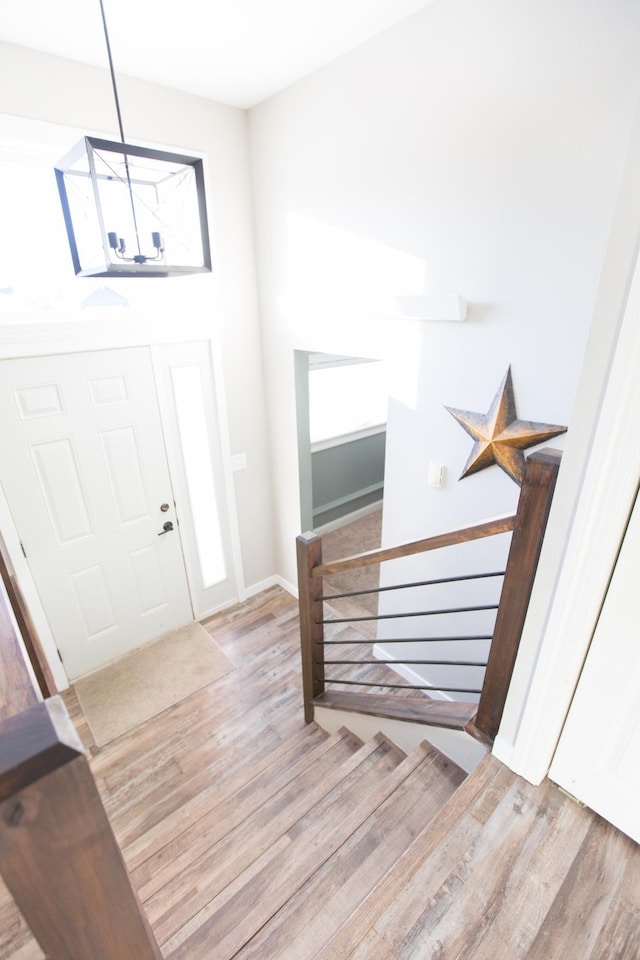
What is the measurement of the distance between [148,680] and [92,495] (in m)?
1.30

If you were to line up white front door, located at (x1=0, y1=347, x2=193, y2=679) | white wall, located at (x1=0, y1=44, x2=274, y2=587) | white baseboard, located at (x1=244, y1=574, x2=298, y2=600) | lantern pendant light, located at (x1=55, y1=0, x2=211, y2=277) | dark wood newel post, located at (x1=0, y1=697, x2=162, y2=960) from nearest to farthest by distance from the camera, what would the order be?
dark wood newel post, located at (x1=0, y1=697, x2=162, y2=960), lantern pendant light, located at (x1=55, y1=0, x2=211, y2=277), white wall, located at (x1=0, y1=44, x2=274, y2=587), white front door, located at (x1=0, y1=347, x2=193, y2=679), white baseboard, located at (x1=244, y1=574, x2=298, y2=600)

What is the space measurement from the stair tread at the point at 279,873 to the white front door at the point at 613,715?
0.70m

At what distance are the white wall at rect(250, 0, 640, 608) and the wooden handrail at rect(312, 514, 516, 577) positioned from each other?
0.71 metres

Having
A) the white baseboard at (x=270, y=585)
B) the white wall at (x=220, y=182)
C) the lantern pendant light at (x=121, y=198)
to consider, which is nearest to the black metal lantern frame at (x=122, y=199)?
the lantern pendant light at (x=121, y=198)

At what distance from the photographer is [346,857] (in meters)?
1.46

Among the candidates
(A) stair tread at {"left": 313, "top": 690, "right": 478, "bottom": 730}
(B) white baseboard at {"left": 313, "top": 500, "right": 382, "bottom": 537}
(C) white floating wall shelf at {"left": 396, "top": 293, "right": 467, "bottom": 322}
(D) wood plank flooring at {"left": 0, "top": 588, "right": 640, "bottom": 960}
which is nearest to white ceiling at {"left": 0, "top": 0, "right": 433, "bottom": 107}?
(C) white floating wall shelf at {"left": 396, "top": 293, "right": 467, "bottom": 322}

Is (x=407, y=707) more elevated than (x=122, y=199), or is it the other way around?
(x=122, y=199)

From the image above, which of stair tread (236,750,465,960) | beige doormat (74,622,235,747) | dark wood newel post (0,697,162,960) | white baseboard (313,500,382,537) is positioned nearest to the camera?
dark wood newel post (0,697,162,960)

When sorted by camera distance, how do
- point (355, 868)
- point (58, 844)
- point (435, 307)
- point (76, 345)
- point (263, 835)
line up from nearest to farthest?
point (58, 844) < point (355, 868) < point (263, 835) < point (435, 307) < point (76, 345)

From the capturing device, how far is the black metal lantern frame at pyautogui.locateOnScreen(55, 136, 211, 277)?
1.34m

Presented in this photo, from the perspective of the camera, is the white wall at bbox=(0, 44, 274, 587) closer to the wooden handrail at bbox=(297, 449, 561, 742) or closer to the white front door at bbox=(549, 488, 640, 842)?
the wooden handrail at bbox=(297, 449, 561, 742)

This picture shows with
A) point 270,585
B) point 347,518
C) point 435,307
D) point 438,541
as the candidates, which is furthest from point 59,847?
point 347,518

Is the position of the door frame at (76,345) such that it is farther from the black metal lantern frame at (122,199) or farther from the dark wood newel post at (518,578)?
the dark wood newel post at (518,578)

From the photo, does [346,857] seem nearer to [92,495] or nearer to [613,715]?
[613,715]
